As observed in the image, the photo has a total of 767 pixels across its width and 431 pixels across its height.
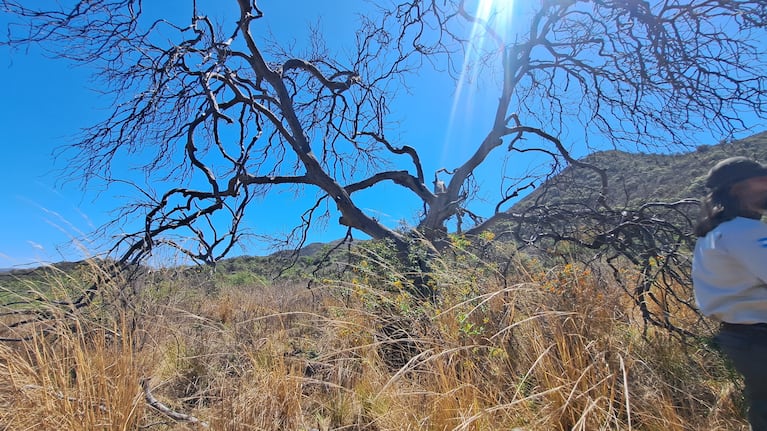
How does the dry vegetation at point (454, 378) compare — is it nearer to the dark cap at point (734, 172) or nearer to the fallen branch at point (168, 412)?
the fallen branch at point (168, 412)

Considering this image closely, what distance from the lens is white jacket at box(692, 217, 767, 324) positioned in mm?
1561

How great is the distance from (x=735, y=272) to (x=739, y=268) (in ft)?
0.08

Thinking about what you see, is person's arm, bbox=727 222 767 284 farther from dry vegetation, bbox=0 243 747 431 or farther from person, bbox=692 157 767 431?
dry vegetation, bbox=0 243 747 431

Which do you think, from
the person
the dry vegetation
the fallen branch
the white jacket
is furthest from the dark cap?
the fallen branch

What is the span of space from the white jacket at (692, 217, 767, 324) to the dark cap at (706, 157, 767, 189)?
22cm

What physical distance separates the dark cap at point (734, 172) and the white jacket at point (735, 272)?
22 cm

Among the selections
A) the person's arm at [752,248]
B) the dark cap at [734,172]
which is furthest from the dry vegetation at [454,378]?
the dark cap at [734,172]

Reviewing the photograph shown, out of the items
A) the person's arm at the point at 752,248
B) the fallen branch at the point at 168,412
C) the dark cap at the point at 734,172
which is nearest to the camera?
the person's arm at the point at 752,248

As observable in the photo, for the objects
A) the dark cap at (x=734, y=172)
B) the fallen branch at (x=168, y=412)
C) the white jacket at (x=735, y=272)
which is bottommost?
the fallen branch at (x=168, y=412)

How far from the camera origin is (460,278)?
9.35 ft

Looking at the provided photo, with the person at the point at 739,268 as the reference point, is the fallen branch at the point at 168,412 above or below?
below

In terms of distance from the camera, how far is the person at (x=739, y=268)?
5.13 ft

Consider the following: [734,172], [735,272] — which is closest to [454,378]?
[735,272]

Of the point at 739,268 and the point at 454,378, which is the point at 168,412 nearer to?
the point at 454,378
